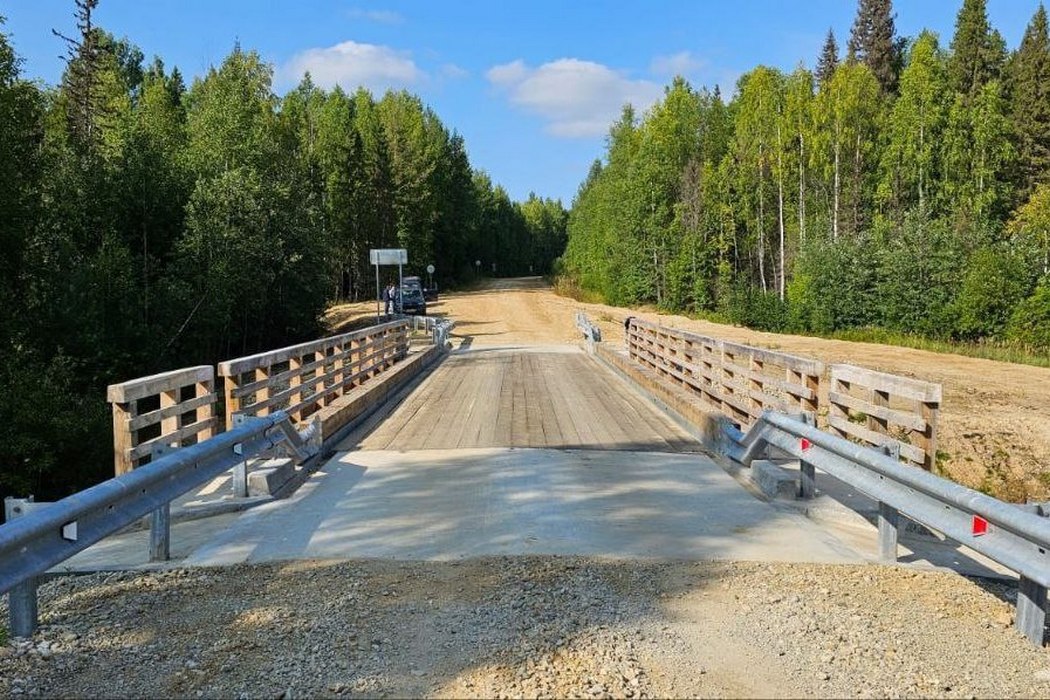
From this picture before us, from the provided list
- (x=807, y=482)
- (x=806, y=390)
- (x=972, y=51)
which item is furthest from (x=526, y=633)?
(x=972, y=51)

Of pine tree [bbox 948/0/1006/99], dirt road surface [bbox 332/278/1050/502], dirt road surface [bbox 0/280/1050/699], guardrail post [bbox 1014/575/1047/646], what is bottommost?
dirt road surface [bbox 332/278/1050/502]

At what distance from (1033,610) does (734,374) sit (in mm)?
6583

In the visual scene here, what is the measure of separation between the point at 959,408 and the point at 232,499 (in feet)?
48.8

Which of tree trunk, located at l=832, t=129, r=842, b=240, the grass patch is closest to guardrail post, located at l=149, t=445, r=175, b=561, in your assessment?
the grass patch

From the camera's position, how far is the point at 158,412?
6.17 m

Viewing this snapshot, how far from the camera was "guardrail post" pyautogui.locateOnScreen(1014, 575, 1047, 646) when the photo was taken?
3.62m

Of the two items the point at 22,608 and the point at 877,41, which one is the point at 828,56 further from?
the point at 22,608

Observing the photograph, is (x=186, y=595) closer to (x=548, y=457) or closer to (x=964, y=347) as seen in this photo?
(x=548, y=457)

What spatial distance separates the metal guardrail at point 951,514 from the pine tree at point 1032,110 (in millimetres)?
43117

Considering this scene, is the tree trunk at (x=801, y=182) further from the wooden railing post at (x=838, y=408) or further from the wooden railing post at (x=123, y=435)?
the wooden railing post at (x=123, y=435)

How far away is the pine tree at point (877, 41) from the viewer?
54000 mm

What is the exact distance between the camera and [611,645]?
3.55 m

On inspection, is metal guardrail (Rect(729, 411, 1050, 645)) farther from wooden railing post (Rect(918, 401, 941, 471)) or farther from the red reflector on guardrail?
wooden railing post (Rect(918, 401, 941, 471))

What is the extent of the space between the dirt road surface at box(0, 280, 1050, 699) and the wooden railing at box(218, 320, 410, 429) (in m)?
3.04
